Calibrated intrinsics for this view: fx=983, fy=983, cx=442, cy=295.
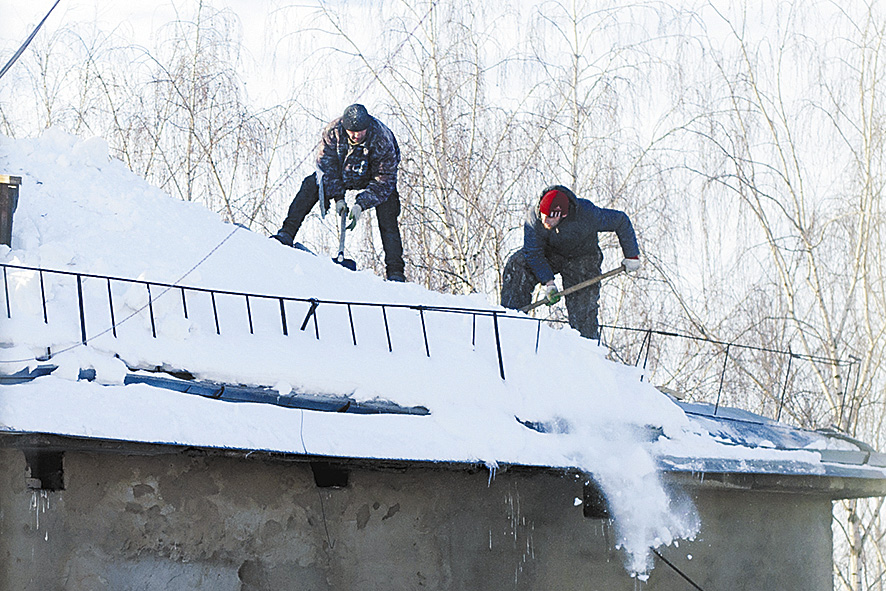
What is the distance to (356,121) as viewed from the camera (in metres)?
6.63

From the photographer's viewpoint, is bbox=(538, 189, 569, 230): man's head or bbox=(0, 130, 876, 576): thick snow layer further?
bbox=(538, 189, 569, 230): man's head

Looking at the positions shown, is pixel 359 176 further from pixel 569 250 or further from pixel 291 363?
pixel 291 363

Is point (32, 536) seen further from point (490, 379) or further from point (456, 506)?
point (490, 379)

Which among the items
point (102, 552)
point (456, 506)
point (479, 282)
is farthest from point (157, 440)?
point (479, 282)

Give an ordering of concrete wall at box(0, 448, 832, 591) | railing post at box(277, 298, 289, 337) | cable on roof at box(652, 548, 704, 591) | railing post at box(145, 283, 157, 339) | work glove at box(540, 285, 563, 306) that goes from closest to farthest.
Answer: concrete wall at box(0, 448, 832, 591), railing post at box(145, 283, 157, 339), railing post at box(277, 298, 289, 337), cable on roof at box(652, 548, 704, 591), work glove at box(540, 285, 563, 306)

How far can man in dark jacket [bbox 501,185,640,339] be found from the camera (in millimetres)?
6754

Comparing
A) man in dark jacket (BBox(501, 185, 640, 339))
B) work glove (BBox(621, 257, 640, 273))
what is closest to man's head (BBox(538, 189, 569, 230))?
man in dark jacket (BBox(501, 185, 640, 339))

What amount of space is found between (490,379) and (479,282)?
6757 mm

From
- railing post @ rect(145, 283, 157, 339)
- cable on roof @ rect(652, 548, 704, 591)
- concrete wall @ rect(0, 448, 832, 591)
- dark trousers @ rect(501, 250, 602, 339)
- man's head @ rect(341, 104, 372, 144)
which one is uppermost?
man's head @ rect(341, 104, 372, 144)

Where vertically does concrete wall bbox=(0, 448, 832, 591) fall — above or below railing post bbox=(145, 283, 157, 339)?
below

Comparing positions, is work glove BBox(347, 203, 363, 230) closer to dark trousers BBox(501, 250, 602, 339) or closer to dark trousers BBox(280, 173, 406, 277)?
dark trousers BBox(280, 173, 406, 277)

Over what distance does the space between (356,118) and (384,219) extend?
740 millimetres

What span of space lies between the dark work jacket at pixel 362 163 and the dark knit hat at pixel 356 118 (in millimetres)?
61

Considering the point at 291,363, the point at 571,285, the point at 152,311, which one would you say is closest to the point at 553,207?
the point at 571,285
